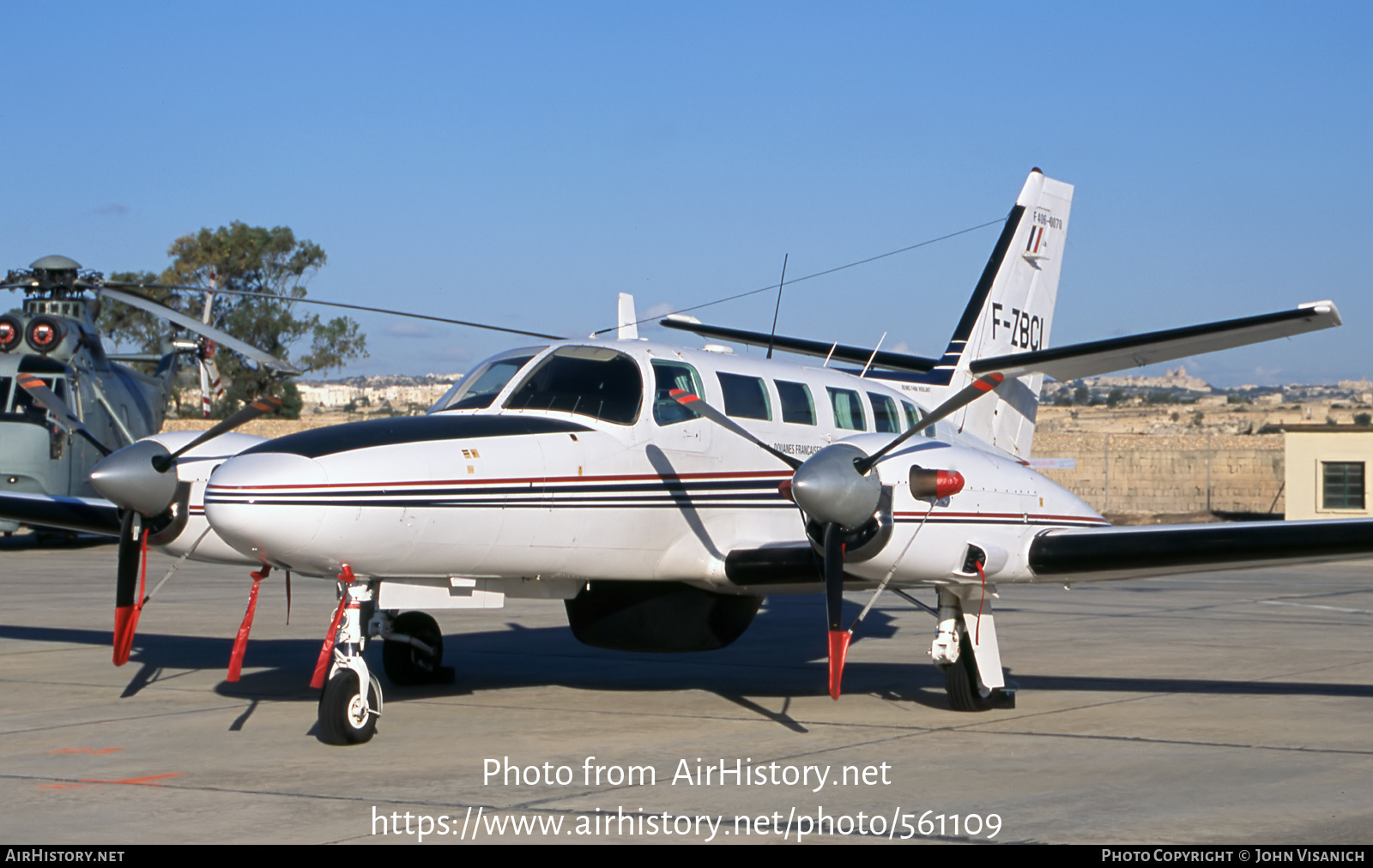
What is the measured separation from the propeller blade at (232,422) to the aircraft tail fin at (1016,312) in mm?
6315

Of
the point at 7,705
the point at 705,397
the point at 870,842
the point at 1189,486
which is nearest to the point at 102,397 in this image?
the point at 7,705

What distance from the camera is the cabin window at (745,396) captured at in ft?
33.2

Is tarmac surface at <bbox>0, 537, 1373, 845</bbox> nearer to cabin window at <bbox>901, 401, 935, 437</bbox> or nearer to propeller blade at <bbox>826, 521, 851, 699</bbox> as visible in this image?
propeller blade at <bbox>826, 521, 851, 699</bbox>

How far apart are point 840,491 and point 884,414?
3074 mm

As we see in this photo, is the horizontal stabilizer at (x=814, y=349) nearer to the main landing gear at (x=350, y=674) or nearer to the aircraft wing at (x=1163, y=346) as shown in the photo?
the aircraft wing at (x=1163, y=346)

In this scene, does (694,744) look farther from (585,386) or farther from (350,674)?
(585,386)

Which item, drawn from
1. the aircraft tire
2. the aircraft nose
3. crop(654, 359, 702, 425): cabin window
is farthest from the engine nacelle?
the aircraft nose

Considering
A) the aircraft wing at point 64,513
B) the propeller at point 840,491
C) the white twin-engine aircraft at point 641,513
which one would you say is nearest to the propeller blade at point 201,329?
the white twin-engine aircraft at point 641,513

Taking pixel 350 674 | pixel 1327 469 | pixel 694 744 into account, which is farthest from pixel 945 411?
pixel 1327 469

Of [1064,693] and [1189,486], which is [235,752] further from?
[1189,486]

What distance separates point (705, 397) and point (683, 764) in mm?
3134

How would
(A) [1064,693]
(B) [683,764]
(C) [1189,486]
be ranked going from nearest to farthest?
(B) [683,764] → (A) [1064,693] → (C) [1189,486]

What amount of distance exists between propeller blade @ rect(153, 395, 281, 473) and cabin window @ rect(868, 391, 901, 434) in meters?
4.71

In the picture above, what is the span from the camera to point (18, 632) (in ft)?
46.5
